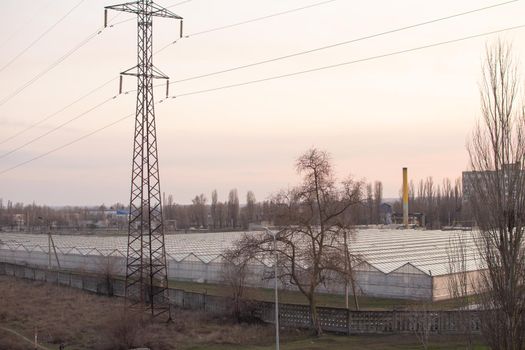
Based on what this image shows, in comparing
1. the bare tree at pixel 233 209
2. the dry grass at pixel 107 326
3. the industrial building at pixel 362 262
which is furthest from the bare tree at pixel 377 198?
the dry grass at pixel 107 326

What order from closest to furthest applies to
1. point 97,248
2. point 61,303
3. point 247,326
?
point 247,326
point 61,303
point 97,248

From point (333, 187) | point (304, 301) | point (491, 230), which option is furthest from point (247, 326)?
point (491, 230)

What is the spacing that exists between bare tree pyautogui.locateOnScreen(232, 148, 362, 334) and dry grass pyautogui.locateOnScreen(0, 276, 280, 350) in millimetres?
4256

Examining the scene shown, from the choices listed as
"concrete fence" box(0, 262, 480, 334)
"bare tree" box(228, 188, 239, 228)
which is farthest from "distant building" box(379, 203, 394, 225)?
"concrete fence" box(0, 262, 480, 334)

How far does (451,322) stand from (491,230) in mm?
16453

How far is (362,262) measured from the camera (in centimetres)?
3142

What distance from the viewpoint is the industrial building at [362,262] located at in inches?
1539

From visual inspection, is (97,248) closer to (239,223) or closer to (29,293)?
(29,293)

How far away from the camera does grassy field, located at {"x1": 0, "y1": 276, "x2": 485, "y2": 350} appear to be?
Result: 28234mm

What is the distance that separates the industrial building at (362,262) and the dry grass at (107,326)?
3.62 metres

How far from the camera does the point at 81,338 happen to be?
3253cm

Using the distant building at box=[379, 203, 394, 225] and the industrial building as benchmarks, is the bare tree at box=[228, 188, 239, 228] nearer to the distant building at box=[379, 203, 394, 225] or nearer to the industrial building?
the distant building at box=[379, 203, 394, 225]

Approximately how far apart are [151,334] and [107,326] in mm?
2740

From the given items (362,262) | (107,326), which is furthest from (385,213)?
(107,326)
